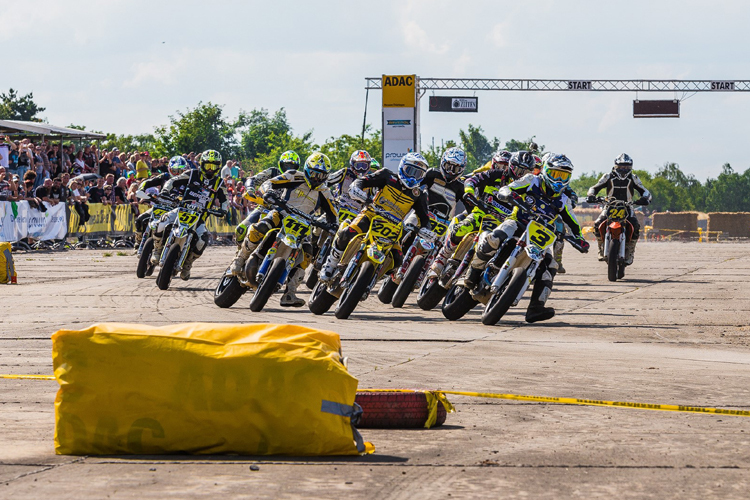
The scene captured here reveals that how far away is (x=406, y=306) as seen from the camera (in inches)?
583

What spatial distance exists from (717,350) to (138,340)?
6.43 m

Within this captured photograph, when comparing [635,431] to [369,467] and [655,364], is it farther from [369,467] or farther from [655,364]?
[655,364]

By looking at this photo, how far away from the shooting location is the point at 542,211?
41.3 ft

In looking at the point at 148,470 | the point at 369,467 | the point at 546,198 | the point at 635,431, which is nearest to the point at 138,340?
the point at 148,470

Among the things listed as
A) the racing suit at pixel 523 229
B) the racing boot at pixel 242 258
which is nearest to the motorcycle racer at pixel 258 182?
the racing boot at pixel 242 258

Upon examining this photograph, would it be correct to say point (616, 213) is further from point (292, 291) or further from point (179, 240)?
point (292, 291)

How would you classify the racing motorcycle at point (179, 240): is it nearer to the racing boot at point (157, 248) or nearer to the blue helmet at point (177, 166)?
the racing boot at point (157, 248)

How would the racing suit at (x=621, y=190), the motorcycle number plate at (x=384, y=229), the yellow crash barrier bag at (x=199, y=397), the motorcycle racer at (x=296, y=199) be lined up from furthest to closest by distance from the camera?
the racing suit at (x=621, y=190) < the motorcycle racer at (x=296, y=199) < the motorcycle number plate at (x=384, y=229) < the yellow crash barrier bag at (x=199, y=397)

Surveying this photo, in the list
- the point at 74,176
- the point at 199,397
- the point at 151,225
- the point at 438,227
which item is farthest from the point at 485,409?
the point at 74,176

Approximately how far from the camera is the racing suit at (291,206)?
13.9 meters

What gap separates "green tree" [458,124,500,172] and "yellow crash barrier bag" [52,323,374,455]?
450ft

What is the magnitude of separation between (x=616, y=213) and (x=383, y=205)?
8.08 meters

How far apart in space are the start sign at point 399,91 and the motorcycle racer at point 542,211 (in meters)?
41.3

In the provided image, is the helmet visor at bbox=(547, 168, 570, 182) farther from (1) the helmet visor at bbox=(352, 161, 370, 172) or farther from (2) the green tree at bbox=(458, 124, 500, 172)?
(2) the green tree at bbox=(458, 124, 500, 172)
